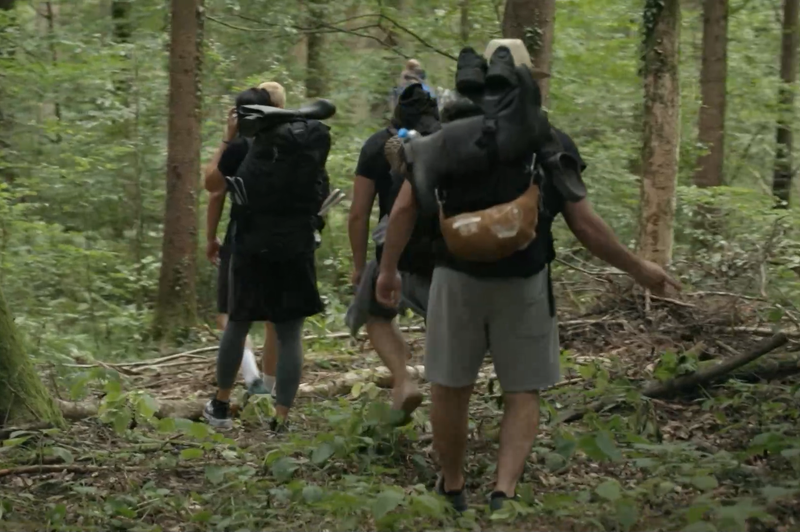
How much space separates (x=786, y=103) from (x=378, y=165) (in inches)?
533

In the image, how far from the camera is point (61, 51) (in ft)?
49.9

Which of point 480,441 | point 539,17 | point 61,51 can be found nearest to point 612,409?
point 480,441

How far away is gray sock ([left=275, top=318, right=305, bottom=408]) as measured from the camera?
6.41m

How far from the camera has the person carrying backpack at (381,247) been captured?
5.54 m

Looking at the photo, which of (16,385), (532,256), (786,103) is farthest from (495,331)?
(786,103)

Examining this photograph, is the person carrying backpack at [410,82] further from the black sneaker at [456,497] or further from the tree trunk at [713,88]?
the tree trunk at [713,88]

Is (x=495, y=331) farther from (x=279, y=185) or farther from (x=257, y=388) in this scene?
(x=257, y=388)

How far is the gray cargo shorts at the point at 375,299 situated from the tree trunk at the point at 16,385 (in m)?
1.77

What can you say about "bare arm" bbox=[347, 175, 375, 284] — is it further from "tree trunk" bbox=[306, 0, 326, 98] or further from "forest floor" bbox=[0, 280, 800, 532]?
"tree trunk" bbox=[306, 0, 326, 98]

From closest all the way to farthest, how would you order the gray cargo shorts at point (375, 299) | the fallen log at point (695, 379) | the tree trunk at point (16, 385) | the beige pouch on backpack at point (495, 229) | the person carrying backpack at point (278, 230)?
the beige pouch on backpack at point (495, 229) → the tree trunk at point (16, 385) → the gray cargo shorts at point (375, 299) → the fallen log at point (695, 379) → the person carrying backpack at point (278, 230)

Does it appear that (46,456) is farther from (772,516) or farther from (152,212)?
(152,212)

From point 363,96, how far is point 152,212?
12.3ft

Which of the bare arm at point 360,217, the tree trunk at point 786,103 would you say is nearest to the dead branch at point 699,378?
the bare arm at point 360,217

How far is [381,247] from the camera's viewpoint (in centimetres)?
564
